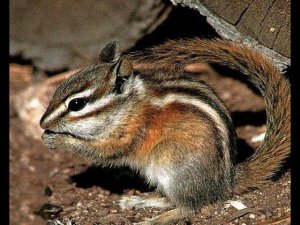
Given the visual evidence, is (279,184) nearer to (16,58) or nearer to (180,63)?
(180,63)

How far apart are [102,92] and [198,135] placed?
0.70 metres

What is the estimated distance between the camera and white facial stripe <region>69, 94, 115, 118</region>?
4316 millimetres

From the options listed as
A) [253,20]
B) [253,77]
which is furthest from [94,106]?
[253,20]

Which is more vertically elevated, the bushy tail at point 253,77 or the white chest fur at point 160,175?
the bushy tail at point 253,77

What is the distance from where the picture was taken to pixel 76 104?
4.28 meters

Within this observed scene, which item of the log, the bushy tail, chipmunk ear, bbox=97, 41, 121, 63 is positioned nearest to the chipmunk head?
chipmunk ear, bbox=97, 41, 121, 63

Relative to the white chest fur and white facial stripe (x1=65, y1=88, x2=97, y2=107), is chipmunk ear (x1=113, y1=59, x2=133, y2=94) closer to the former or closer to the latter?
white facial stripe (x1=65, y1=88, x2=97, y2=107)

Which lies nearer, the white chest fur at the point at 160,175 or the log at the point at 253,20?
the white chest fur at the point at 160,175

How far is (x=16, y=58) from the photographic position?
679 centimetres

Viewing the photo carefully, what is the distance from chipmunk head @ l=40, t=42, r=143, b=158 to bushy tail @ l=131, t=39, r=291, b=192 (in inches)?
8.5

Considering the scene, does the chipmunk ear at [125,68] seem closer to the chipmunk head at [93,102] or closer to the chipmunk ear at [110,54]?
the chipmunk head at [93,102]

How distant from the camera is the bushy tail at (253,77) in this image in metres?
4.50

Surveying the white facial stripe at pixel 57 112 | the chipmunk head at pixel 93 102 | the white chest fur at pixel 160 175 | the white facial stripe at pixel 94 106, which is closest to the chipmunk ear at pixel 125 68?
the chipmunk head at pixel 93 102
